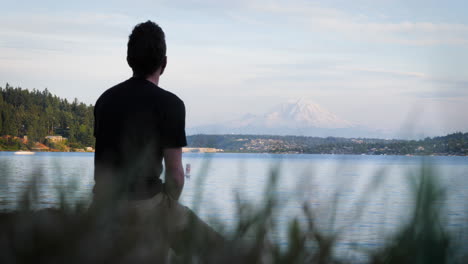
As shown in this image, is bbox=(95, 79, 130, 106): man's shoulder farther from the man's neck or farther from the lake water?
the lake water

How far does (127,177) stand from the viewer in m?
1.19

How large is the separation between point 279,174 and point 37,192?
20.5 inches

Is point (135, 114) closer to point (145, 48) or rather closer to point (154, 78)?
point (154, 78)

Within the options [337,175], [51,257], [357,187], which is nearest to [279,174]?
[337,175]

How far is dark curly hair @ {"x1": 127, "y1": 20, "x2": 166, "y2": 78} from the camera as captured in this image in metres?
3.15

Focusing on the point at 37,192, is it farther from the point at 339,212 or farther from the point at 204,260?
the point at 339,212

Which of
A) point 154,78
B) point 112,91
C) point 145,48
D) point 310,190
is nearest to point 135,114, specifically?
point 112,91

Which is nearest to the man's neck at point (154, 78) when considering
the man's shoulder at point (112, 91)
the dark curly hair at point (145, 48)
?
the dark curly hair at point (145, 48)

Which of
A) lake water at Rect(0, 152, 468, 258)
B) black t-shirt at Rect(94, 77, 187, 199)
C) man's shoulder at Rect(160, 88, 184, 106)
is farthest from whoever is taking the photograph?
man's shoulder at Rect(160, 88, 184, 106)

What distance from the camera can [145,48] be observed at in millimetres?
3145

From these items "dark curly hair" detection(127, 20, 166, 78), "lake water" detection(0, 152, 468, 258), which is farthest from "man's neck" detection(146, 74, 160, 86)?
"lake water" detection(0, 152, 468, 258)

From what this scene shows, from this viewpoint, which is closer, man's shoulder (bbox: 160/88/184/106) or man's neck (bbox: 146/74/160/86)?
man's shoulder (bbox: 160/88/184/106)

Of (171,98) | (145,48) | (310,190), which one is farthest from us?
(145,48)

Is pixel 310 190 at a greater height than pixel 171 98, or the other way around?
pixel 171 98
